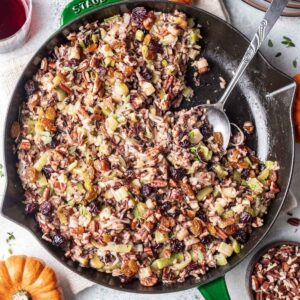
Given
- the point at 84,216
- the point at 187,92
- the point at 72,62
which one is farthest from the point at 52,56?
the point at 84,216

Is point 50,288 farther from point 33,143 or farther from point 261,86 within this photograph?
point 261,86

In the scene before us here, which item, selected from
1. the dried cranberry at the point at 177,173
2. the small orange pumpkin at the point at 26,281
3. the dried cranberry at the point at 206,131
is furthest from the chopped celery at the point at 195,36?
the small orange pumpkin at the point at 26,281

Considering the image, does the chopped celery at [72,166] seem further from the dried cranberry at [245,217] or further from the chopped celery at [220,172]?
the dried cranberry at [245,217]

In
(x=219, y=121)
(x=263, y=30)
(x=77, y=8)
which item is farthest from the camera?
(x=77, y=8)

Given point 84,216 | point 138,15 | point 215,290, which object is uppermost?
point 138,15

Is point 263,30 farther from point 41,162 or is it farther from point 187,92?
point 41,162

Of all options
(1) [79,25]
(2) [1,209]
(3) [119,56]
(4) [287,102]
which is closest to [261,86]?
(4) [287,102]
